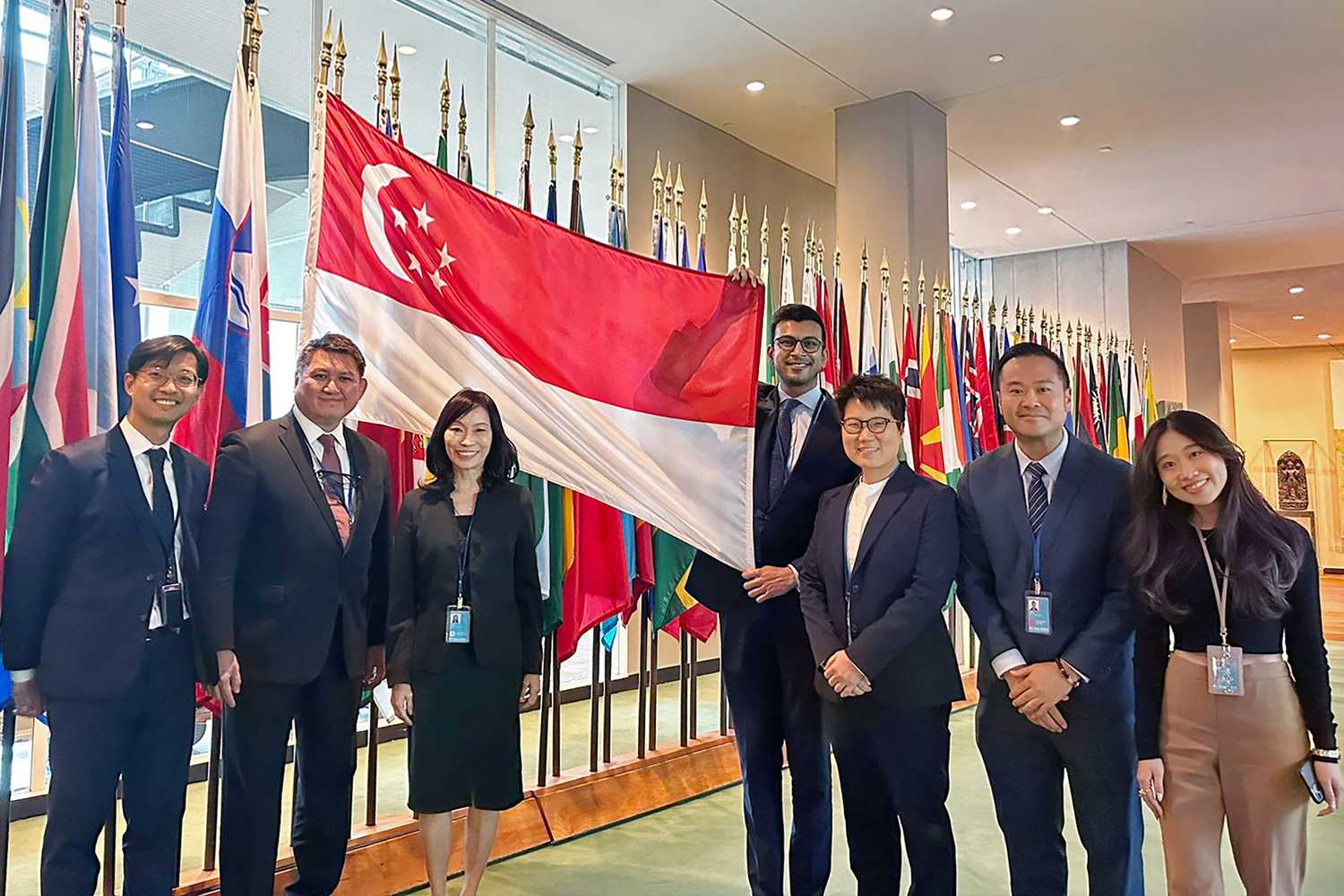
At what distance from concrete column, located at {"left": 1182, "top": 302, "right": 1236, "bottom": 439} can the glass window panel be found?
355 inches

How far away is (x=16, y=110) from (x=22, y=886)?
7.43 ft

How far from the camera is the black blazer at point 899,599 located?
2.21 m

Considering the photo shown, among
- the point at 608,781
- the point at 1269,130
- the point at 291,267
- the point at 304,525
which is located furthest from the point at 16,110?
the point at 1269,130

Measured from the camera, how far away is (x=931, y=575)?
2229 millimetres

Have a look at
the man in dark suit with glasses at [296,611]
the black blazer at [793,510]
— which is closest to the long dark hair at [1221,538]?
the black blazer at [793,510]

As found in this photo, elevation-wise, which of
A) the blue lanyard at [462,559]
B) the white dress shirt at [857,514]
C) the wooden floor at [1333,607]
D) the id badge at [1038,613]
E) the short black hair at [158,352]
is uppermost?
the short black hair at [158,352]

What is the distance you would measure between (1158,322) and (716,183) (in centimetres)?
580

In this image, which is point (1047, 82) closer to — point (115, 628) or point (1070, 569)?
point (1070, 569)

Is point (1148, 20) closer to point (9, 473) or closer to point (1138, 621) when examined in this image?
point (1138, 621)

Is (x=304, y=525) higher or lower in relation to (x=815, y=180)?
lower

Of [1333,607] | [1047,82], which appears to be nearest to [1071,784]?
[1047,82]

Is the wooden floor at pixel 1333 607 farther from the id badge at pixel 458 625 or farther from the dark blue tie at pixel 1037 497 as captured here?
the id badge at pixel 458 625

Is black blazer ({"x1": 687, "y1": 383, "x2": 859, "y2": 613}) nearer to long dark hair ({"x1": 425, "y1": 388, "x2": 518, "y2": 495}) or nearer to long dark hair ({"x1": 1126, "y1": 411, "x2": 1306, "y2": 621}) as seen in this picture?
long dark hair ({"x1": 425, "y1": 388, "x2": 518, "y2": 495})

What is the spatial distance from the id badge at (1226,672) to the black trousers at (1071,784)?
0.73ft
